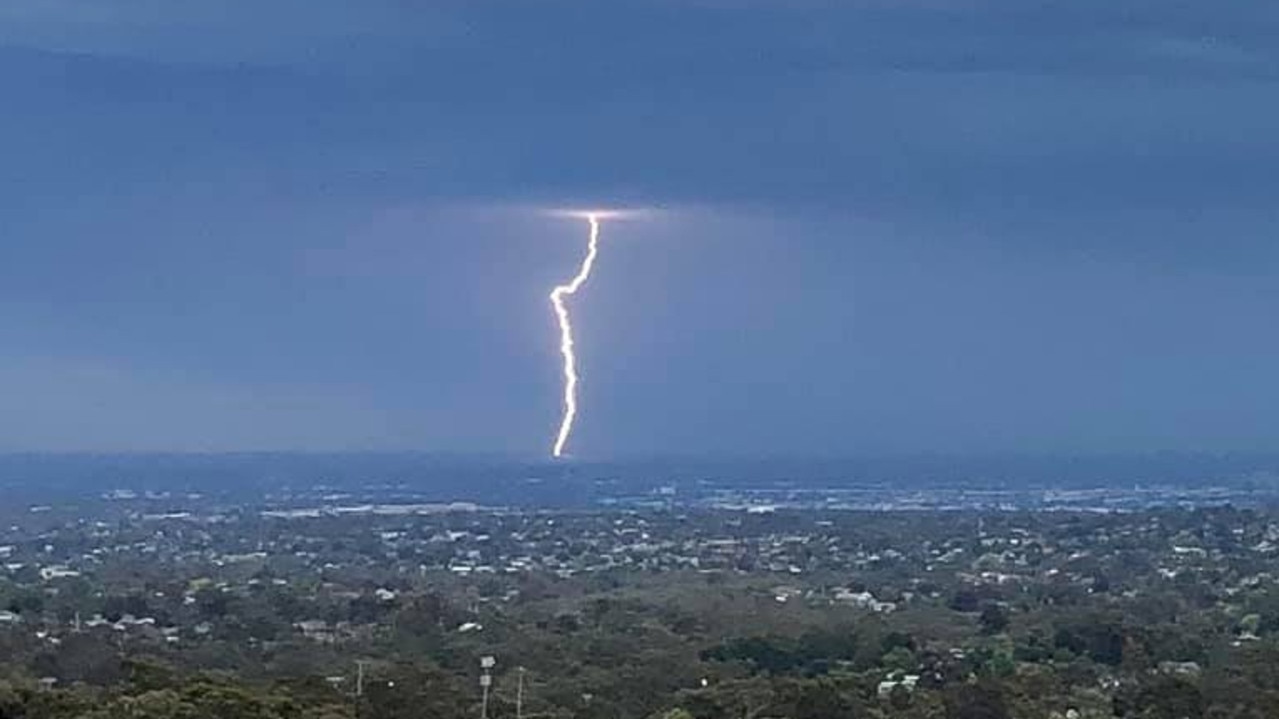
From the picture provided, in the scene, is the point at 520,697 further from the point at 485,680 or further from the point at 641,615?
the point at 641,615

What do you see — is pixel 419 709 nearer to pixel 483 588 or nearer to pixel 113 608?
pixel 113 608

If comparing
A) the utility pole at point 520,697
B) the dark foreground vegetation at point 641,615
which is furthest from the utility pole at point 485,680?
the utility pole at point 520,697

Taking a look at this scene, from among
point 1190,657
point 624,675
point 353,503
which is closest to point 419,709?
point 624,675

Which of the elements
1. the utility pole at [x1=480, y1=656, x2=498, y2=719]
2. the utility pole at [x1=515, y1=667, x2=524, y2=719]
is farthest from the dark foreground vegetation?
the utility pole at [x1=480, y1=656, x2=498, y2=719]

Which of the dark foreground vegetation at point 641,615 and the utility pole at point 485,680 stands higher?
the dark foreground vegetation at point 641,615

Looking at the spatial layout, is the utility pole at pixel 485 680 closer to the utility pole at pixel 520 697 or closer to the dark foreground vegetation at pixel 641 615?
the dark foreground vegetation at pixel 641 615

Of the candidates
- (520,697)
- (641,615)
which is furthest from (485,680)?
(641,615)
